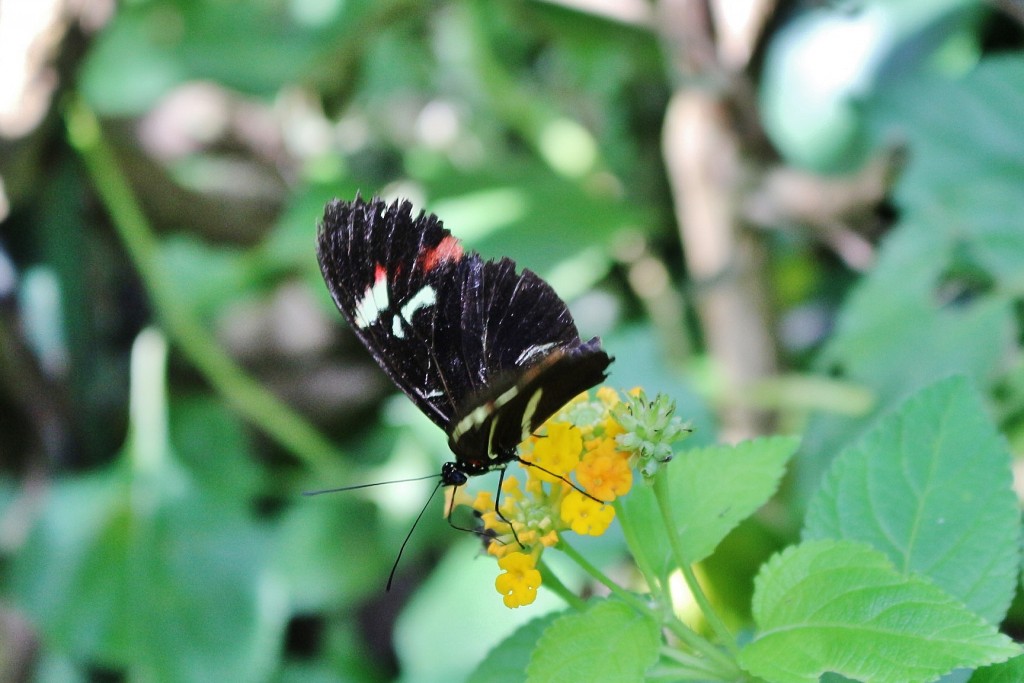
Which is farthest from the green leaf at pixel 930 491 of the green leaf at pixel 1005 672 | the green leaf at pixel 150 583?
the green leaf at pixel 150 583

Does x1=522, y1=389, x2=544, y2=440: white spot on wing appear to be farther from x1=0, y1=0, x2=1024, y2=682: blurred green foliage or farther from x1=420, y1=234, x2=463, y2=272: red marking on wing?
x1=0, y1=0, x2=1024, y2=682: blurred green foliage

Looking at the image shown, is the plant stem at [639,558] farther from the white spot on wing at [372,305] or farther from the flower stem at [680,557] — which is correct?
the white spot on wing at [372,305]

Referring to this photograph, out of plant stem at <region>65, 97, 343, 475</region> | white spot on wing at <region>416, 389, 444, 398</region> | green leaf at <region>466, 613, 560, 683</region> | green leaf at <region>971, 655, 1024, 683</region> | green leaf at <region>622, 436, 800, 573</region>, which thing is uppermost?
plant stem at <region>65, 97, 343, 475</region>

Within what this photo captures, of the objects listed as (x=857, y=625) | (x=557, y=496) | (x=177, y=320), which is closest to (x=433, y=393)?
(x=557, y=496)

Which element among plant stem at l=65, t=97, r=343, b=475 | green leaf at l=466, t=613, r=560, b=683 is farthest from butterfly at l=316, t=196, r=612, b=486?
plant stem at l=65, t=97, r=343, b=475

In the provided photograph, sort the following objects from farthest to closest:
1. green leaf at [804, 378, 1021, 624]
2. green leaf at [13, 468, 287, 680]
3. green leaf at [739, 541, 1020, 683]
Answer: green leaf at [13, 468, 287, 680] → green leaf at [804, 378, 1021, 624] → green leaf at [739, 541, 1020, 683]
